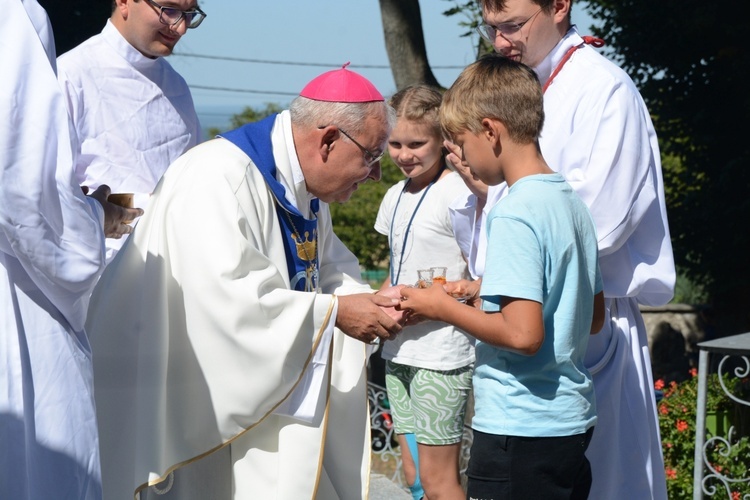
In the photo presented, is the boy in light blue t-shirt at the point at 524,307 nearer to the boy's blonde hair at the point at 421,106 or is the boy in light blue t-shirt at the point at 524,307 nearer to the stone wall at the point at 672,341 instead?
the boy's blonde hair at the point at 421,106

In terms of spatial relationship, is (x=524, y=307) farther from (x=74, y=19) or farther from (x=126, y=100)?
(x=74, y=19)

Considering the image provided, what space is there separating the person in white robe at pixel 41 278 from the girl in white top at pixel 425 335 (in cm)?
201

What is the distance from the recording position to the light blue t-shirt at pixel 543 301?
2803mm

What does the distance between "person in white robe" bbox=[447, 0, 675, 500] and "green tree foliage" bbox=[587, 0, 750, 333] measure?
5545 millimetres

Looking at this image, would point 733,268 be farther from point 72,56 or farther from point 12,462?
point 12,462

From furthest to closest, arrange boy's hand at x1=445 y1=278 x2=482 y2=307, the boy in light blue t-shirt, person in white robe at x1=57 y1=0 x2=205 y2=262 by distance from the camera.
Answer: person in white robe at x1=57 y1=0 x2=205 y2=262
boy's hand at x1=445 y1=278 x2=482 y2=307
the boy in light blue t-shirt

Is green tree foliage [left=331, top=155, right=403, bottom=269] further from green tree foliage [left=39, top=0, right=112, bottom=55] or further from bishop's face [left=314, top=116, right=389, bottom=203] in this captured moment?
bishop's face [left=314, top=116, right=389, bottom=203]

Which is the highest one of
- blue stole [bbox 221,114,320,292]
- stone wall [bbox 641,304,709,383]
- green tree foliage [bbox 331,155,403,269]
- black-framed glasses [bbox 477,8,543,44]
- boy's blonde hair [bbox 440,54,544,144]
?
black-framed glasses [bbox 477,8,543,44]

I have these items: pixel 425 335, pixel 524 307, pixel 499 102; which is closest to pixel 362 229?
pixel 425 335

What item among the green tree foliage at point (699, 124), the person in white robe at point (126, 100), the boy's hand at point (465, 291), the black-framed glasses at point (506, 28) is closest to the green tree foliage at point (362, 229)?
the green tree foliage at point (699, 124)

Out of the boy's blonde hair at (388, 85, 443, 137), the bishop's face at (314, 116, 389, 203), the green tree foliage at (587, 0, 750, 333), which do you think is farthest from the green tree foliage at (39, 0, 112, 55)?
the bishop's face at (314, 116, 389, 203)

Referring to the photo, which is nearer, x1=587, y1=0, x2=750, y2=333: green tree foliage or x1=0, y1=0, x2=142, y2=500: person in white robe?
x1=0, y1=0, x2=142, y2=500: person in white robe

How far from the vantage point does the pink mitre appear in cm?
355

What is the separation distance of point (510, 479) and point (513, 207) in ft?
2.39
